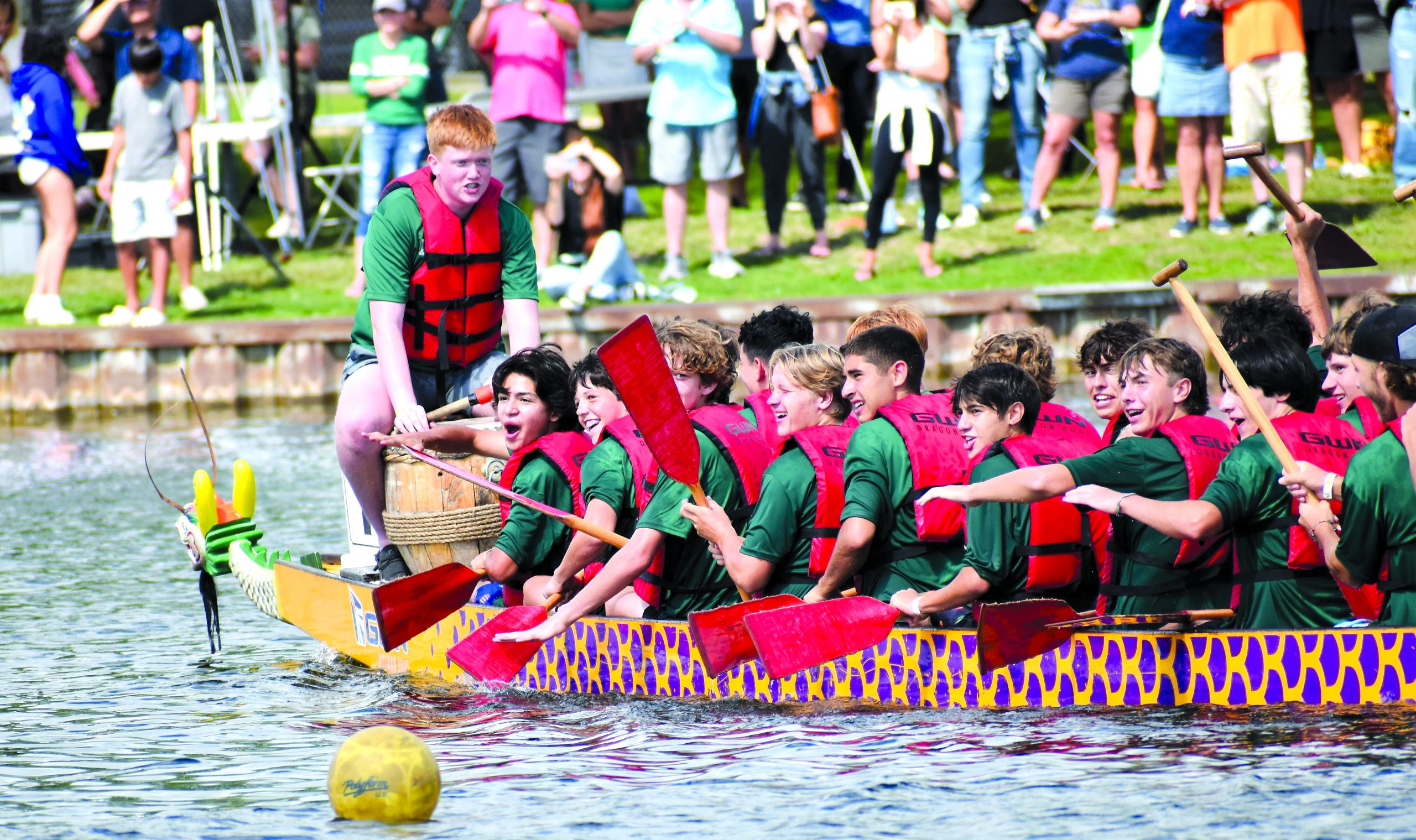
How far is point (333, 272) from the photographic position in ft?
44.8

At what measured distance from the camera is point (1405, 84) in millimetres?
11094

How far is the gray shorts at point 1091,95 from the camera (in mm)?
12023

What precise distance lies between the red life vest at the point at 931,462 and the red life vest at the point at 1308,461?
0.78m

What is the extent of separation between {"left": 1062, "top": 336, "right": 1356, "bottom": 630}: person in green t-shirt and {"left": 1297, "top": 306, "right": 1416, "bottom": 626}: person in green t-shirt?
0.15m

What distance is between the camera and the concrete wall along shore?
11.7 m

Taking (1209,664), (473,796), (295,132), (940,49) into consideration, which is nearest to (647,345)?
(473,796)

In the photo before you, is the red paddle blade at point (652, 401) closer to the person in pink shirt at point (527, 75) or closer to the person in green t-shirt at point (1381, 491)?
the person in green t-shirt at point (1381, 491)

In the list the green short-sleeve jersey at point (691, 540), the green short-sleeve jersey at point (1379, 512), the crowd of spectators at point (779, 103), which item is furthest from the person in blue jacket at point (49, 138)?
the green short-sleeve jersey at point (1379, 512)

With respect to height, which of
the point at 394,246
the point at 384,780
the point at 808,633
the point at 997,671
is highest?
the point at 394,246

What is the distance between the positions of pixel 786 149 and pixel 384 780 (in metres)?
8.51

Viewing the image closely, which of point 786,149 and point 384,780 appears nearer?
point 384,780

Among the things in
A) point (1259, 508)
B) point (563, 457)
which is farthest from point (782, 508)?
point (1259, 508)

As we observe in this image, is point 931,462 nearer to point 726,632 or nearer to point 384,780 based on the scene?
point 726,632

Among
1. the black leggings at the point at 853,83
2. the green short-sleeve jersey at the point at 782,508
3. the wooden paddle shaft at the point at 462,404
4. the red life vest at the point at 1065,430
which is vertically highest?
the black leggings at the point at 853,83
